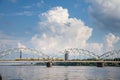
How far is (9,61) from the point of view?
19800 cm

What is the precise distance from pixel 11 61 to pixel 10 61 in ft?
2.28

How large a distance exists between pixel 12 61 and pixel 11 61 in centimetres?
95

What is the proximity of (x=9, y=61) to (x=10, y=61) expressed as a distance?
79 cm

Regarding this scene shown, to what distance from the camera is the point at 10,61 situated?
198 meters

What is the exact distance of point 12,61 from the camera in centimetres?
19938

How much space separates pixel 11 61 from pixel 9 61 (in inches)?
56.8

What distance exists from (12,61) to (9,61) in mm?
2331

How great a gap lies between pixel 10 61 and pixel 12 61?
1538 mm
